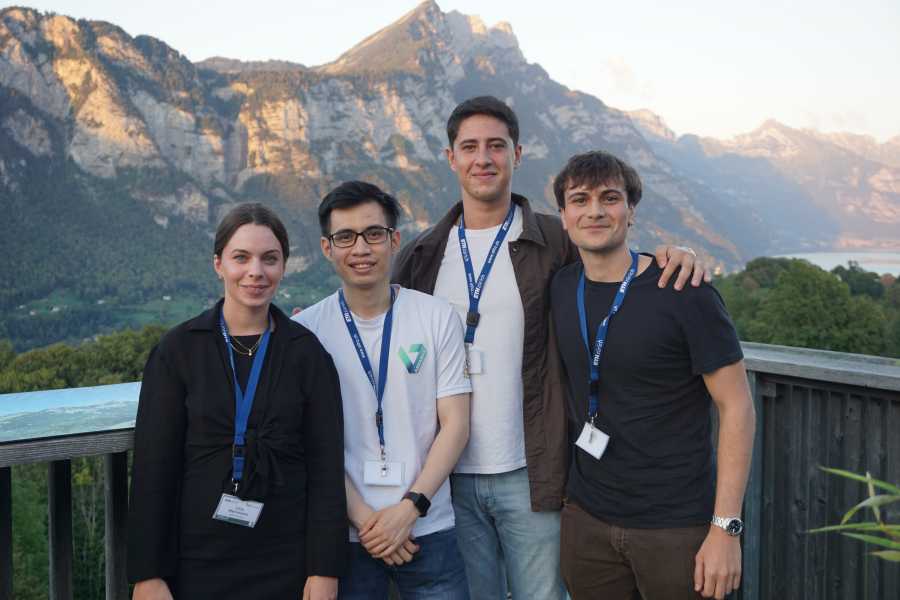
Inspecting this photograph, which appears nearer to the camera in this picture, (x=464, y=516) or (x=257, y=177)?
(x=464, y=516)

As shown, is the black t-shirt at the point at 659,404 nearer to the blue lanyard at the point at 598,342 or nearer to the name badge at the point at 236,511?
the blue lanyard at the point at 598,342

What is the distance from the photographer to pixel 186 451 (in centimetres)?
214

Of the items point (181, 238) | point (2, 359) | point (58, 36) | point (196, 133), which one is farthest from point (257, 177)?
point (2, 359)

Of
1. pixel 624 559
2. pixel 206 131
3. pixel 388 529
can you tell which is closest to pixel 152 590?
pixel 388 529

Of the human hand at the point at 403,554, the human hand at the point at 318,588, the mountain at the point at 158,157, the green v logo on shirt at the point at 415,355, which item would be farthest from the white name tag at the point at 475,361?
the mountain at the point at 158,157

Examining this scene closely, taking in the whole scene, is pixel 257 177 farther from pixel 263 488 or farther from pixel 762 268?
pixel 263 488

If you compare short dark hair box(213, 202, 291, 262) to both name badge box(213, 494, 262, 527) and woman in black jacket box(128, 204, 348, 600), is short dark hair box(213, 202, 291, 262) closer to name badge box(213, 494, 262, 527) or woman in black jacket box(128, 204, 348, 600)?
woman in black jacket box(128, 204, 348, 600)

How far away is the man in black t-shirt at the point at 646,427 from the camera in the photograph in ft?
7.59

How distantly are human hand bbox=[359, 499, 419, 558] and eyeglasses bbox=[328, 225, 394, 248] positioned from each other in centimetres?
92

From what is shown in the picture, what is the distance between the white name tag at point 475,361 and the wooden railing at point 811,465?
4.14ft

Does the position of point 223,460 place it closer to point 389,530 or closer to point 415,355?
point 389,530

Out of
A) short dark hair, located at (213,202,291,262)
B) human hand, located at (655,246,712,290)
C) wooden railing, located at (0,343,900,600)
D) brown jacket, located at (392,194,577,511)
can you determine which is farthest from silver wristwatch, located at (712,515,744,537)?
short dark hair, located at (213,202,291,262)

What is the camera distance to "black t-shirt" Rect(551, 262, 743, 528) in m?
2.33

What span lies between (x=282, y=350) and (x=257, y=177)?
137 meters
